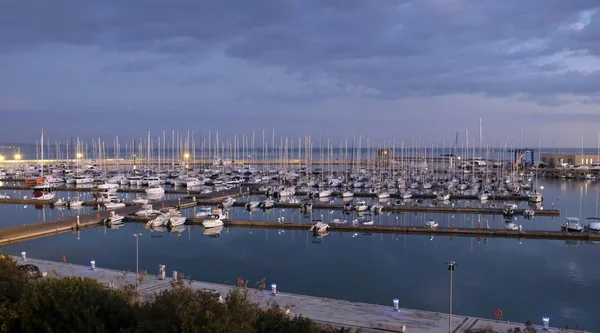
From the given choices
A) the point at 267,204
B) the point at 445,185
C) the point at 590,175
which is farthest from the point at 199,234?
the point at 590,175

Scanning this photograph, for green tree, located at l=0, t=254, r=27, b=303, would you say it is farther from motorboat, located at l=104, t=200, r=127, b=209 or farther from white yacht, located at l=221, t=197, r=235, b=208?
white yacht, located at l=221, t=197, r=235, b=208

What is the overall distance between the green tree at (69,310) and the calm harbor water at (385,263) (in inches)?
512

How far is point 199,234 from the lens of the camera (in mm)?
38000

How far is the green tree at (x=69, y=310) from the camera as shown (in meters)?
10.9

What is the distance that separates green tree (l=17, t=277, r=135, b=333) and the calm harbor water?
13008mm

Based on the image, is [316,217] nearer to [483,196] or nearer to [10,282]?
[483,196]

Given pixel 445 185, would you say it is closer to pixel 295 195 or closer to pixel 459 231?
pixel 295 195

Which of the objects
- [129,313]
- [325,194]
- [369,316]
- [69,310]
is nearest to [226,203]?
[325,194]

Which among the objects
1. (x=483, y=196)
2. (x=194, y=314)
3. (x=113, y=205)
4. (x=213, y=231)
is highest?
(x=194, y=314)

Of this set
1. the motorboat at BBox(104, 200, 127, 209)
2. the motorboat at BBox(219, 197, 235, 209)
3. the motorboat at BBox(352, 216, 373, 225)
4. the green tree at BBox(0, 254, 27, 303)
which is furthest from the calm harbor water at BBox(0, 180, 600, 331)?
the green tree at BBox(0, 254, 27, 303)

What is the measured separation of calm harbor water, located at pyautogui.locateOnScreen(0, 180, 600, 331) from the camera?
A: 75.0 feet

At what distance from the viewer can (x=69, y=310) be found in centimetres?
1112

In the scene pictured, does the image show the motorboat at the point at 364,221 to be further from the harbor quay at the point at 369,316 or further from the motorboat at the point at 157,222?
the harbor quay at the point at 369,316

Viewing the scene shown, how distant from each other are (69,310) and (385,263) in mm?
21281
